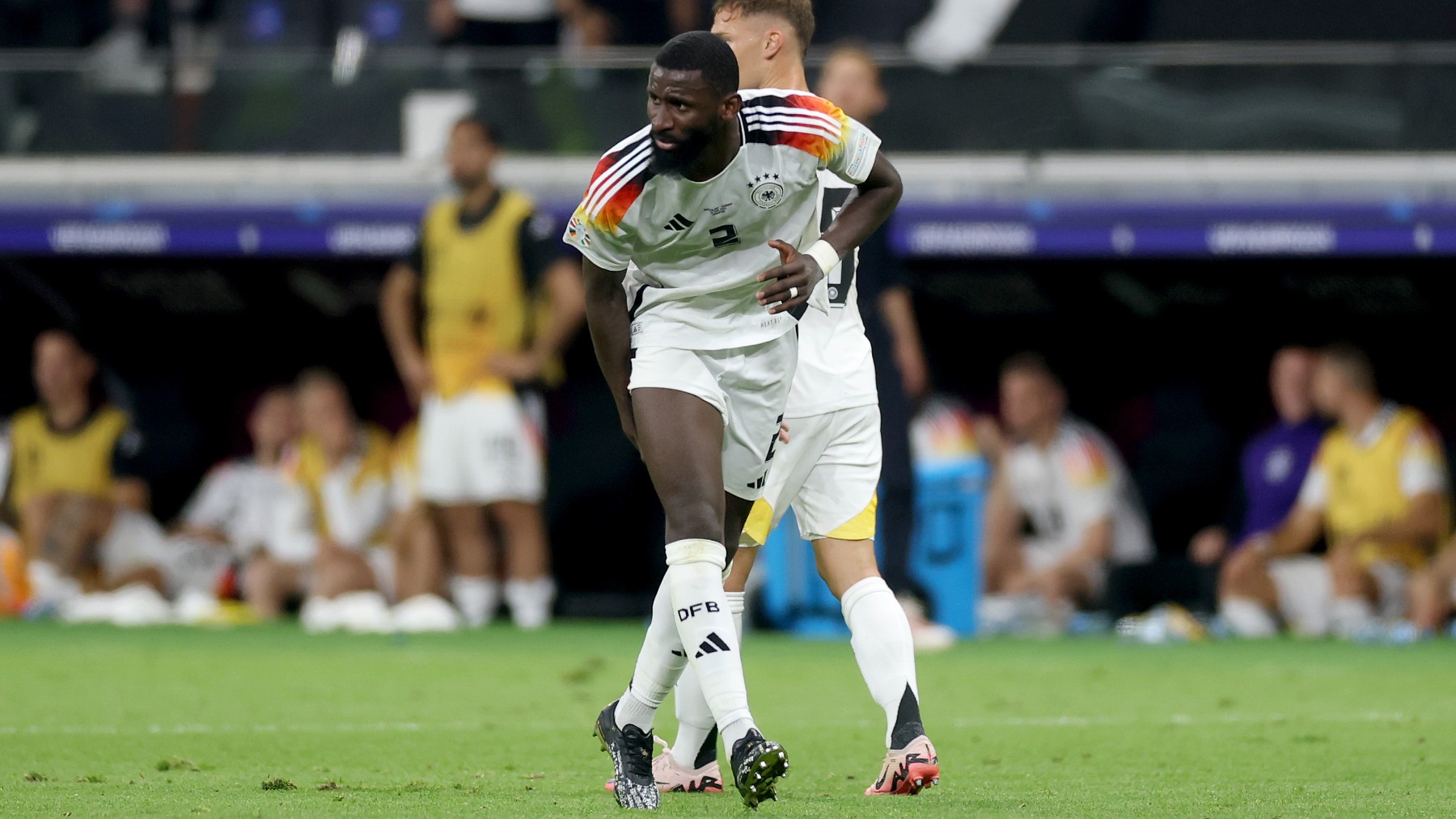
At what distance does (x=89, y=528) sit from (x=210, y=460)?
3.93 ft

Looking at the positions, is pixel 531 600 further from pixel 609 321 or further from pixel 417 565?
pixel 609 321

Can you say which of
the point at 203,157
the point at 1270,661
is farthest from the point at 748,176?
the point at 203,157

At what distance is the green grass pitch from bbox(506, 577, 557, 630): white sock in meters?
0.75

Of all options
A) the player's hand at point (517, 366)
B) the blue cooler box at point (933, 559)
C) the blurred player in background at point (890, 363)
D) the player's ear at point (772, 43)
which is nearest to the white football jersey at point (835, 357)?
the player's ear at point (772, 43)

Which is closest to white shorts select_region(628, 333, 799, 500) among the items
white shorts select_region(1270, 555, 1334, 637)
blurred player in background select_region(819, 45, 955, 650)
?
blurred player in background select_region(819, 45, 955, 650)

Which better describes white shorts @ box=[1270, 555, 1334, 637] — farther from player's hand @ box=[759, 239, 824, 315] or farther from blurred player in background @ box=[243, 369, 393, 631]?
player's hand @ box=[759, 239, 824, 315]

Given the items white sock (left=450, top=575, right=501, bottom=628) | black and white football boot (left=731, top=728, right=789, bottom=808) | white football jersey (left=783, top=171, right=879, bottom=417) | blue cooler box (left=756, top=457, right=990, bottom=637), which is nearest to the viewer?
black and white football boot (left=731, top=728, right=789, bottom=808)

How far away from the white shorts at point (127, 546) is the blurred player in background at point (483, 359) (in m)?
2.18

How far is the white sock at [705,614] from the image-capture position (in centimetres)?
432

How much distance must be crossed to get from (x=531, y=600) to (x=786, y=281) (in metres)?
6.84

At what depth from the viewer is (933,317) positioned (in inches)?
499

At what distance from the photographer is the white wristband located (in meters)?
4.62

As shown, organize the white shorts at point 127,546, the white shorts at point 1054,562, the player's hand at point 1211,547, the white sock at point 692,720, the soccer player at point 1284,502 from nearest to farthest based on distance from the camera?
the white sock at point 692,720 → the soccer player at point 1284,502 → the player's hand at point 1211,547 → the white shorts at point 1054,562 → the white shorts at point 127,546

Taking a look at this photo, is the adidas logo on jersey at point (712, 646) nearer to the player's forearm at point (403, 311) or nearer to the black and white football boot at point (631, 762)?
the black and white football boot at point (631, 762)
